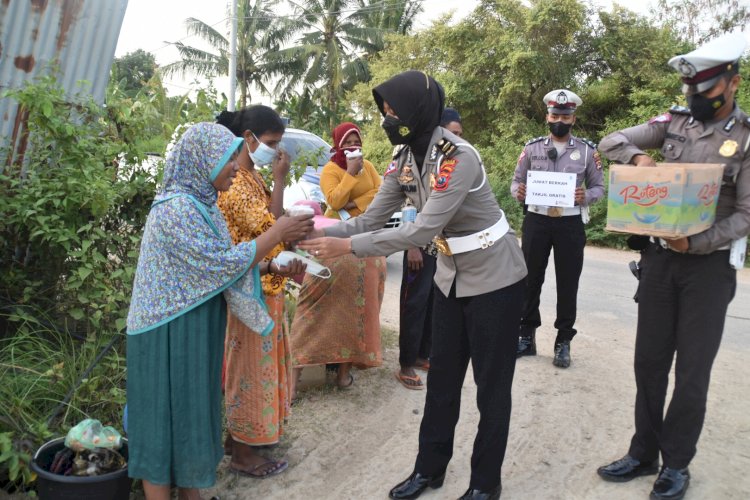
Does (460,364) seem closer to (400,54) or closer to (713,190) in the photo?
(713,190)

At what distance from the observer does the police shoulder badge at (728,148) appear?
2838 mm

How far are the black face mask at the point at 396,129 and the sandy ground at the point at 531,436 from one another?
186cm

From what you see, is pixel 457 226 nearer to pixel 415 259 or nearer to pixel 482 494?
pixel 482 494

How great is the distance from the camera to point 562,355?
503cm

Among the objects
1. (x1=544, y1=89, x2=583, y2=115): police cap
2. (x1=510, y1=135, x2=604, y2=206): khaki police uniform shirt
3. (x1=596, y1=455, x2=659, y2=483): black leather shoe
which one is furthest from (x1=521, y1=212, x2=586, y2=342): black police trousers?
(x1=596, y1=455, x2=659, y2=483): black leather shoe

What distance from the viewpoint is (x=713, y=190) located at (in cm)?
279

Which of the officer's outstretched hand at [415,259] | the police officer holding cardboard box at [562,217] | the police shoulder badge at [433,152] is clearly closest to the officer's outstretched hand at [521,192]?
the police officer holding cardboard box at [562,217]

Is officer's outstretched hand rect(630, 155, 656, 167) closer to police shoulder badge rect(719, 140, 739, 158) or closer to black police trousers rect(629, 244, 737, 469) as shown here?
police shoulder badge rect(719, 140, 739, 158)

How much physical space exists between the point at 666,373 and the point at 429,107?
1884 millimetres

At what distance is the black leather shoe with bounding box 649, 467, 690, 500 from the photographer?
120 inches

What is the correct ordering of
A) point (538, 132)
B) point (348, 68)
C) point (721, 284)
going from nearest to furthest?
point (721, 284) → point (538, 132) → point (348, 68)

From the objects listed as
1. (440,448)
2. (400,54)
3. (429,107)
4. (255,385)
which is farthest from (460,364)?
(400,54)

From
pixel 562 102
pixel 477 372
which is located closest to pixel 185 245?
pixel 477 372

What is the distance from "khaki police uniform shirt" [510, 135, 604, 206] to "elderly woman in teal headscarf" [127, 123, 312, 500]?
298 centimetres
